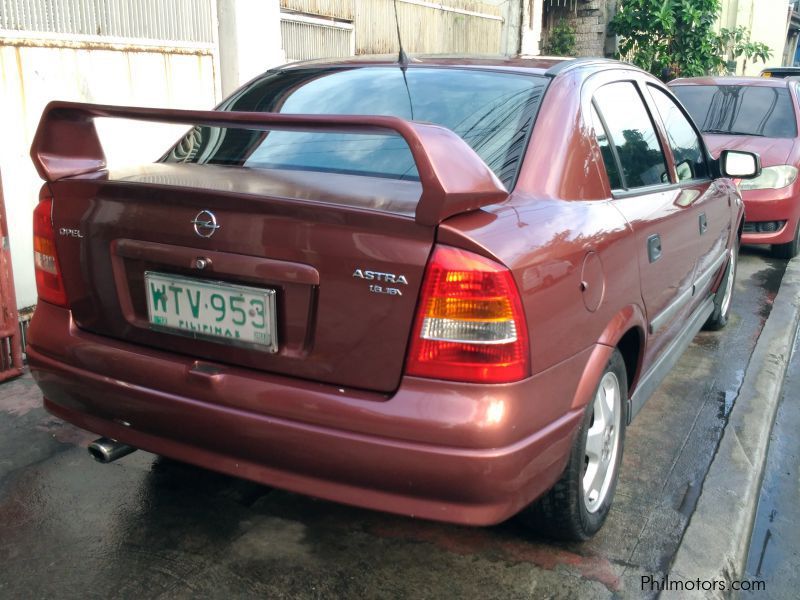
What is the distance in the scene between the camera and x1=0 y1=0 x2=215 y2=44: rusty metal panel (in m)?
4.28

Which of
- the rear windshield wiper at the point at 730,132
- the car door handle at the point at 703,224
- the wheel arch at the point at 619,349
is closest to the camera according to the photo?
the wheel arch at the point at 619,349

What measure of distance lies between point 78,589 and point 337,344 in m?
1.14

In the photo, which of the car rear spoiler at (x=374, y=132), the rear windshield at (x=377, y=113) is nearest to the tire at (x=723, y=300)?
the rear windshield at (x=377, y=113)

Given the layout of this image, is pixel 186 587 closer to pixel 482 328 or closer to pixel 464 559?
pixel 464 559

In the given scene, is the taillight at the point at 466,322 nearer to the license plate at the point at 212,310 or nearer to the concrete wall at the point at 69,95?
the license plate at the point at 212,310

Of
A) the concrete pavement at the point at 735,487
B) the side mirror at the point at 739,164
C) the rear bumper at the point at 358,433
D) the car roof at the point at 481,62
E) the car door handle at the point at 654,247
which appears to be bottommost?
the concrete pavement at the point at 735,487

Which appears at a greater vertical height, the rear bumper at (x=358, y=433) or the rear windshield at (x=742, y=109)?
the rear windshield at (x=742, y=109)

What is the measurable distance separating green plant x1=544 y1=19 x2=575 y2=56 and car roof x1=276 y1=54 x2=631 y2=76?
35.1 feet

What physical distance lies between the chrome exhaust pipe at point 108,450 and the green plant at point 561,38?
1222cm

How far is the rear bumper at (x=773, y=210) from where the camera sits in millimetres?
6895

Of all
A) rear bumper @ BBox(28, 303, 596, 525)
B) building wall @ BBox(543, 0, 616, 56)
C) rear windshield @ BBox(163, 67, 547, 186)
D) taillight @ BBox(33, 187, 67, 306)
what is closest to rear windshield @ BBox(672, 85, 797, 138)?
rear windshield @ BBox(163, 67, 547, 186)

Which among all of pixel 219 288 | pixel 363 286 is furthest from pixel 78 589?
pixel 363 286

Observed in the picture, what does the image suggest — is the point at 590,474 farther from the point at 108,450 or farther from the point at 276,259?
the point at 108,450

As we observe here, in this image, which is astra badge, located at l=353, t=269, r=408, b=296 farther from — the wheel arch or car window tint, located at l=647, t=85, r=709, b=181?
car window tint, located at l=647, t=85, r=709, b=181
